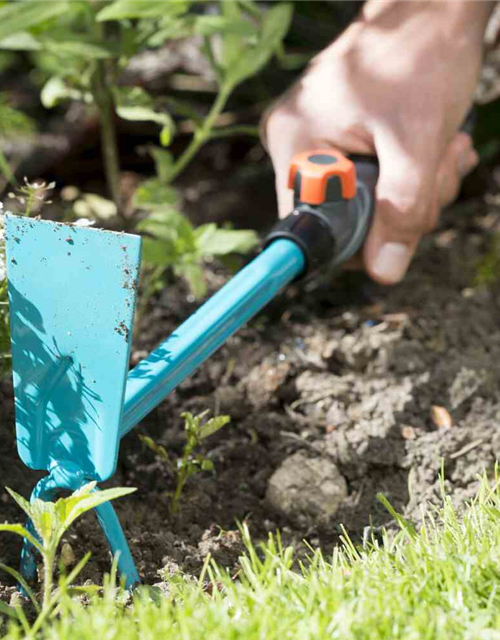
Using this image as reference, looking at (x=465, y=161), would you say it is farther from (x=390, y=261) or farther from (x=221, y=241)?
(x=221, y=241)

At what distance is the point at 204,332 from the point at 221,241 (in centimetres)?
43

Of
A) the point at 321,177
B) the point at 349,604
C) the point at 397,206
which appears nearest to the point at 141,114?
the point at 321,177

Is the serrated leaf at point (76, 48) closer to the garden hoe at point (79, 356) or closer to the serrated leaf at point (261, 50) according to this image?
the serrated leaf at point (261, 50)

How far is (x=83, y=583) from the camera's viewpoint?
3.69 ft

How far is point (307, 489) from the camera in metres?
1.35

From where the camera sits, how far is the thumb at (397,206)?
5.10 feet

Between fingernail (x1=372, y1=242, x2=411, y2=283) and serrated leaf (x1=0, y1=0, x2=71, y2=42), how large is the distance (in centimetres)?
81

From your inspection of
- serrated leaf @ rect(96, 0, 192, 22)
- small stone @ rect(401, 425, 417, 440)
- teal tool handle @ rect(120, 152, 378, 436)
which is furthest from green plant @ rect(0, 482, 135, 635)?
serrated leaf @ rect(96, 0, 192, 22)

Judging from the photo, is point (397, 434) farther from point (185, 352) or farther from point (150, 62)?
point (150, 62)

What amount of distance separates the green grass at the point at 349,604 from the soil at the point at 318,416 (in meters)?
0.19

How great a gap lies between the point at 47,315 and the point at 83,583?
39 cm

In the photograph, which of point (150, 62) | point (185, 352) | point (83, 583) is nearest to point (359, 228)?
point (185, 352)

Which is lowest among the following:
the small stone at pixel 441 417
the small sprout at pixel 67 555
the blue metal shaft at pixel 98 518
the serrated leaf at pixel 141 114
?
the small stone at pixel 441 417

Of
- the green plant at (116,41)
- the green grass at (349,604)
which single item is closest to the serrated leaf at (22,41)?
the green plant at (116,41)
